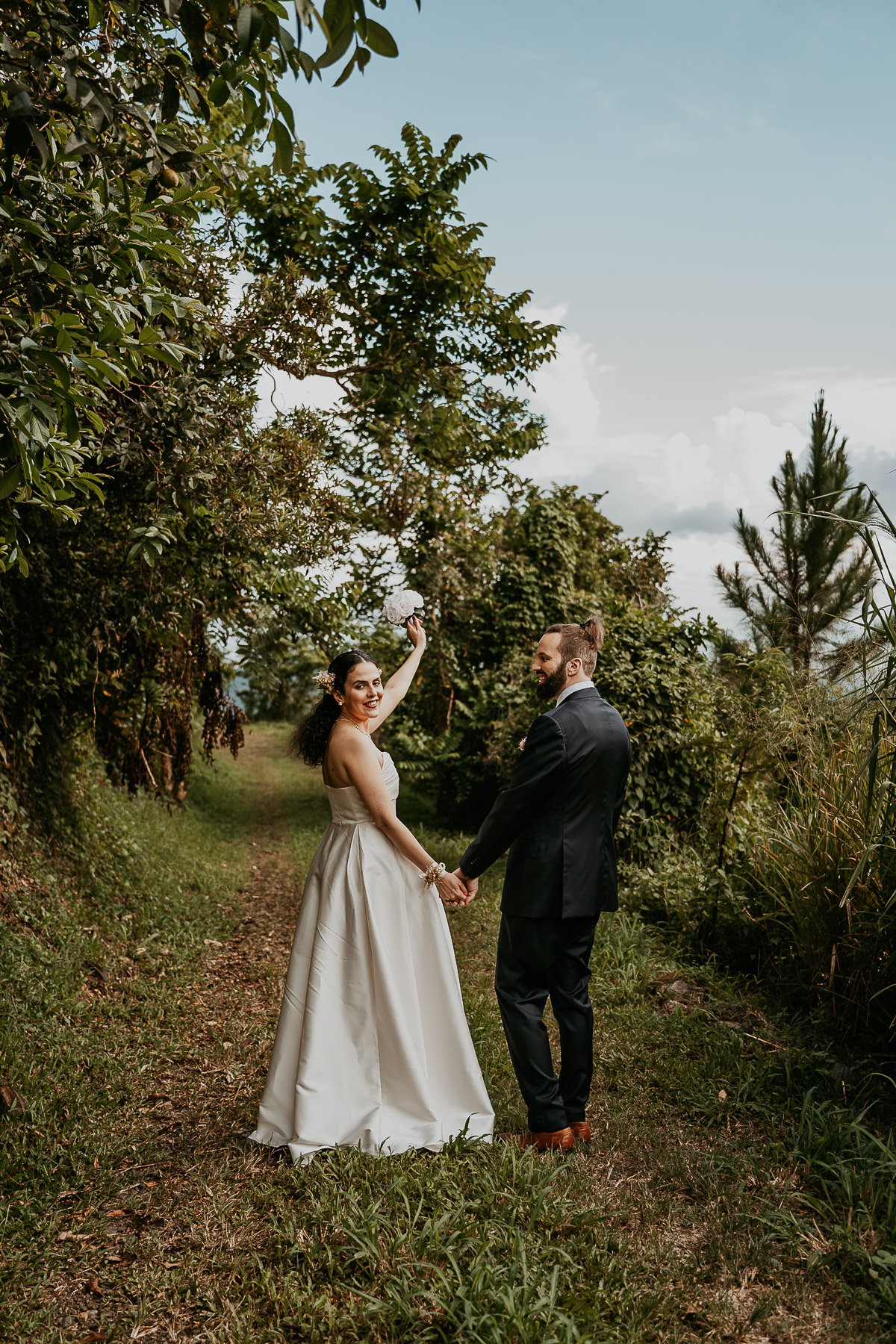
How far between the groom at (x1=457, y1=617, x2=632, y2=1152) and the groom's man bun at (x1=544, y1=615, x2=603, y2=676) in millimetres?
180

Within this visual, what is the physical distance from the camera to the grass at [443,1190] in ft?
9.94

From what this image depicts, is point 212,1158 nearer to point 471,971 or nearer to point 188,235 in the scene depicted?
point 471,971

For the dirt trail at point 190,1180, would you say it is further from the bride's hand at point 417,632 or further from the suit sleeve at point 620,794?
the bride's hand at point 417,632

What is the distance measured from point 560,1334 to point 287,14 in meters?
3.85

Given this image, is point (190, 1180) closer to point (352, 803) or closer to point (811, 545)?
point (352, 803)

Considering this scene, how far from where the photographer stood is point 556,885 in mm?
4090

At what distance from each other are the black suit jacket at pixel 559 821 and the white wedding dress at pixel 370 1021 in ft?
1.37

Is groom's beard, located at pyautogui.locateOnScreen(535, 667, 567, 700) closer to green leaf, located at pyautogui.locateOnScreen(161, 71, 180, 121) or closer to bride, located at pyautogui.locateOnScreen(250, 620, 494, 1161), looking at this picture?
bride, located at pyautogui.locateOnScreen(250, 620, 494, 1161)

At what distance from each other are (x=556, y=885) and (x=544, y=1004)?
54cm

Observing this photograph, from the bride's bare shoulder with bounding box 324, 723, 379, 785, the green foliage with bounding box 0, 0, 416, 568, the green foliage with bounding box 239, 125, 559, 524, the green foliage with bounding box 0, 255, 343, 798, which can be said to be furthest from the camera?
the green foliage with bounding box 239, 125, 559, 524

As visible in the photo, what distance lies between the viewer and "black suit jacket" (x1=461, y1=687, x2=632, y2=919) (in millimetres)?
4082

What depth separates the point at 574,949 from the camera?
4.22m

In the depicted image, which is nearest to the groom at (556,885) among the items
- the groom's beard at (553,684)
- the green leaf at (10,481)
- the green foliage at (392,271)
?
the groom's beard at (553,684)

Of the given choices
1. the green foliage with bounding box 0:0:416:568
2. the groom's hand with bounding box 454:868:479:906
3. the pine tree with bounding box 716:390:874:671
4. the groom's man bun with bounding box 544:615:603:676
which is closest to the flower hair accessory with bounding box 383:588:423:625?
the groom's man bun with bounding box 544:615:603:676
